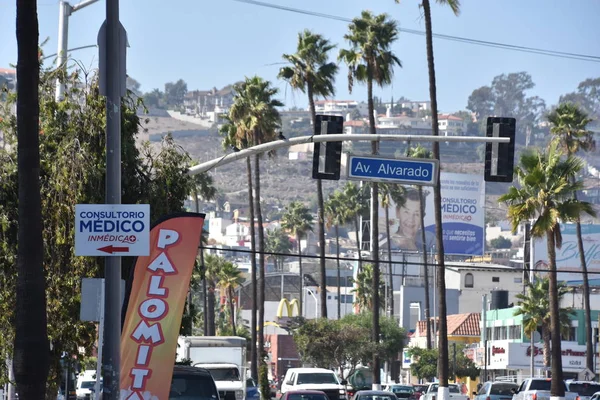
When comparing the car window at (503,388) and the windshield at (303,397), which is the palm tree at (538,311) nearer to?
the car window at (503,388)

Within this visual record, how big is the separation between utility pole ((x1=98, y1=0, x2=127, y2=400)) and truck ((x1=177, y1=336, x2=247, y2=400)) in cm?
2281

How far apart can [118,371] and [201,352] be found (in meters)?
24.5

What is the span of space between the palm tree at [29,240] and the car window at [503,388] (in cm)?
3066

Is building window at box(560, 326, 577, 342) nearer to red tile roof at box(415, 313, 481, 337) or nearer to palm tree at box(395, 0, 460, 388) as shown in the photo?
red tile roof at box(415, 313, 481, 337)

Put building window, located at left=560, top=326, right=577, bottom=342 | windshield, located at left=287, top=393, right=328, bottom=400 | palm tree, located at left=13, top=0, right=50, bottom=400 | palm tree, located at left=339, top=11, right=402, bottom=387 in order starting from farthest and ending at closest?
building window, located at left=560, top=326, right=577, bottom=342 < palm tree, located at left=339, top=11, right=402, bottom=387 < windshield, located at left=287, top=393, right=328, bottom=400 < palm tree, located at left=13, top=0, right=50, bottom=400

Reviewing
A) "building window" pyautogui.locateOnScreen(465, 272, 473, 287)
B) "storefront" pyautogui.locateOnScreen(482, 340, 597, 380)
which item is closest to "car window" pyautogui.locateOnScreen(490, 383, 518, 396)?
"storefront" pyautogui.locateOnScreen(482, 340, 597, 380)

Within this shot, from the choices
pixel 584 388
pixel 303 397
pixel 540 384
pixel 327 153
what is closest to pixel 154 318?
pixel 327 153

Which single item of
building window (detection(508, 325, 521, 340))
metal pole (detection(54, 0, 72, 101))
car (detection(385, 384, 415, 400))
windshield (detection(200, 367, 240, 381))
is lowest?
car (detection(385, 384, 415, 400))

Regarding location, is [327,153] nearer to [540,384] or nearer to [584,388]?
[540,384]

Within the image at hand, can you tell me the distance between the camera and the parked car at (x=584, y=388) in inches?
1752

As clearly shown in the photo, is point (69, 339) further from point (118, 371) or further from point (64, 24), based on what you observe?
point (64, 24)

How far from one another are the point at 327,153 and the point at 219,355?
18.0 metres

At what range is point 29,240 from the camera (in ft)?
51.3

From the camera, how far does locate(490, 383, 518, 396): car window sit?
4406 centimetres
